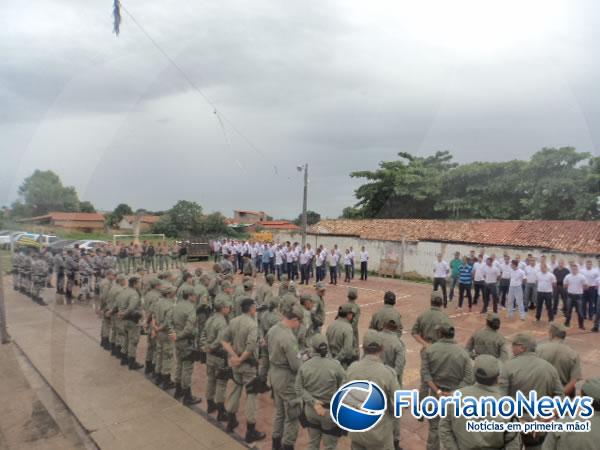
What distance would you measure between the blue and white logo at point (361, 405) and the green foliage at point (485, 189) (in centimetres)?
2172

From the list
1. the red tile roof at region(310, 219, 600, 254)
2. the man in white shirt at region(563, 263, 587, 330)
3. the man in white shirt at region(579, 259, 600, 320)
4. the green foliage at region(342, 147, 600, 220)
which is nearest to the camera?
the man in white shirt at region(563, 263, 587, 330)

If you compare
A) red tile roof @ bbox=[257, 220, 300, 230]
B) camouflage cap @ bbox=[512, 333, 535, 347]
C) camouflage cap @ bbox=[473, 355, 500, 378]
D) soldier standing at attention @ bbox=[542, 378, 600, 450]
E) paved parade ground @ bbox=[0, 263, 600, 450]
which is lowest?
paved parade ground @ bbox=[0, 263, 600, 450]

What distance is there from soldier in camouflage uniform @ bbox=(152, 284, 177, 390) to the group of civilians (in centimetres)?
837

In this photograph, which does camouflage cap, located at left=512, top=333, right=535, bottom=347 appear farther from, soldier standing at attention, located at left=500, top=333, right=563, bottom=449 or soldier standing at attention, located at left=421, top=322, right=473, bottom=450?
soldier standing at attention, located at left=421, top=322, right=473, bottom=450

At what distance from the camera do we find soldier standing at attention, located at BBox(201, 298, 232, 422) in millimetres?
5547

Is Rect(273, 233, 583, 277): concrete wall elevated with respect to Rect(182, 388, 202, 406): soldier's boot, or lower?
elevated

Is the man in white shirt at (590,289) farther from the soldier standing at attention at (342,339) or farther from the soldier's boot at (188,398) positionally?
the soldier's boot at (188,398)

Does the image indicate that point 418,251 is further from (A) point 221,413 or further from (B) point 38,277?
(A) point 221,413

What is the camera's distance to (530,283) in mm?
11336

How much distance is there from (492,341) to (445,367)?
845 mm

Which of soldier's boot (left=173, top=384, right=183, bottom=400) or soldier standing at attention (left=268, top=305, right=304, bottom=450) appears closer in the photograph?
soldier standing at attention (left=268, top=305, right=304, bottom=450)

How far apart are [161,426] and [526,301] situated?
400 inches

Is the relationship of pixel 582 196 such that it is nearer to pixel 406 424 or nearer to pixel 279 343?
pixel 406 424

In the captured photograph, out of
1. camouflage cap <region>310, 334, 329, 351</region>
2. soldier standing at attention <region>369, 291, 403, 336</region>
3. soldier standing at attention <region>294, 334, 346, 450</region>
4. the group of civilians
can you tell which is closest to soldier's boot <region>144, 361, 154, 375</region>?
soldier standing at attention <region>369, 291, 403, 336</region>
